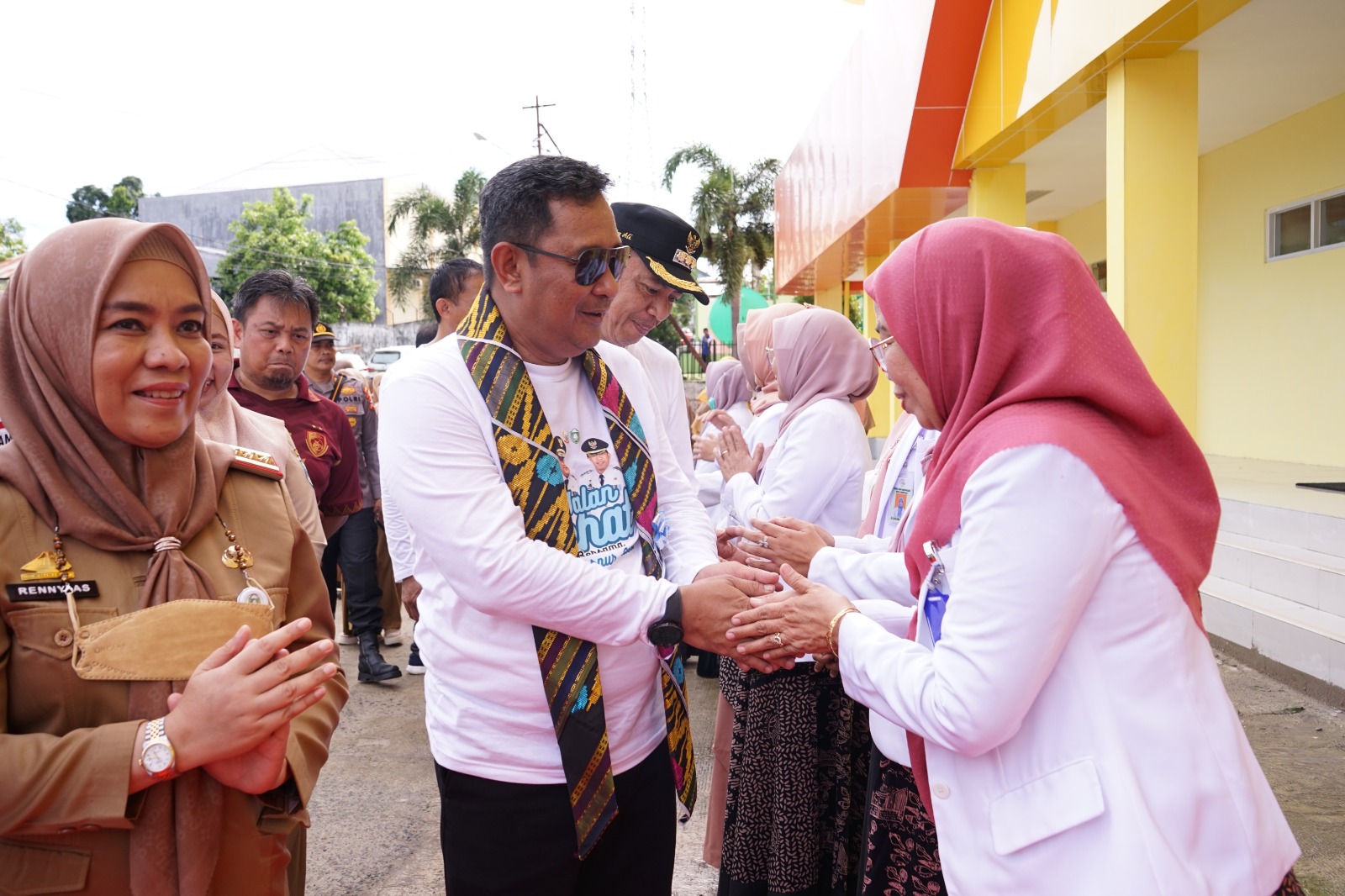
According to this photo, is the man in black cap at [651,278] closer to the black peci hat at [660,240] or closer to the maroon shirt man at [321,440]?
the black peci hat at [660,240]

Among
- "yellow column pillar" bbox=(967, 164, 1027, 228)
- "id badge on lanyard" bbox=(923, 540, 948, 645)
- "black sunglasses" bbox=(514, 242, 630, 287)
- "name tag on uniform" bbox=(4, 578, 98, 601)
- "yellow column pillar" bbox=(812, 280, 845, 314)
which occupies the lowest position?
"id badge on lanyard" bbox=(923, 540, 948, 645)

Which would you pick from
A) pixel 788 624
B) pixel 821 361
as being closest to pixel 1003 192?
pixel 821 361

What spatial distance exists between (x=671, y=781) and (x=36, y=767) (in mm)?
1312

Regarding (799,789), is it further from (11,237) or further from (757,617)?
(11,237)

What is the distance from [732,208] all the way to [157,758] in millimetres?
32119

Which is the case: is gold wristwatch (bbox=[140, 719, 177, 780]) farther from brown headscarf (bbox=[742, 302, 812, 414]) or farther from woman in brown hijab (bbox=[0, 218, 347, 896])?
brown headscarf (bbox=[742, 302, 812, 414])

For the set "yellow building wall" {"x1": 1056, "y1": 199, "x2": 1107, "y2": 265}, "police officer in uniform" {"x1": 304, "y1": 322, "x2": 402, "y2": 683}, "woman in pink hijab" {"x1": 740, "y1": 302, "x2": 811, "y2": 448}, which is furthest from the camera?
"yellow building wall" {"x1": 1056, "y1": 199, "x2": 1107, "y2": 265}

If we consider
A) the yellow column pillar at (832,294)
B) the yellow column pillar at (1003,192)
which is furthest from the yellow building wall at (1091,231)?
the yellow column pillar at (832,294)

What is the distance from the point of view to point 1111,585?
1497 millimetres

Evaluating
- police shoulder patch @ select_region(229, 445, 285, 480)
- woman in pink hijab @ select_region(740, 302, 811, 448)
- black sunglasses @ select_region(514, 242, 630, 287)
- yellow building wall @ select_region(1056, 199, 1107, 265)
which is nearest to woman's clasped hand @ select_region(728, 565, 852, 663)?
black sunglasses @ select_region(514, 242, 630, 287)

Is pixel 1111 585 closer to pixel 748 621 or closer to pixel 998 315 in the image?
pixel 998 315

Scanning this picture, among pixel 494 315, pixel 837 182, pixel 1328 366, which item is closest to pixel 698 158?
pixel 837 182

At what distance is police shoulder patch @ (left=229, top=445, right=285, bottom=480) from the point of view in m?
1.84

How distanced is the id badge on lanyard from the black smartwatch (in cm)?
52
